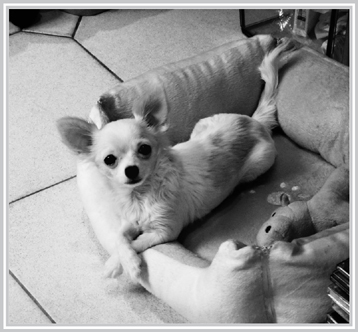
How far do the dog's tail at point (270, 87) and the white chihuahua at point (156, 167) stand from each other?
0.12m

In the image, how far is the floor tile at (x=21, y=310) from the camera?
212 centimetres

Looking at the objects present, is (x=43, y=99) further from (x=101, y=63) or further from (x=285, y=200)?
(x=285, y=200)

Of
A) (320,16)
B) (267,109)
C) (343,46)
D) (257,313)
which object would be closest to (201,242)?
(257,313)

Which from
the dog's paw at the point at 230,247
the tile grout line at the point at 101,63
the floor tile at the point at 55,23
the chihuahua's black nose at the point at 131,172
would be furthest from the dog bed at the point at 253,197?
the floor tile at the point at 55,23

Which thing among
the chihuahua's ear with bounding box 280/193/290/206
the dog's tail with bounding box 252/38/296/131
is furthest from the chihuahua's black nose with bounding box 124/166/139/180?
the dog's tail with bounding box 252/38/296/131

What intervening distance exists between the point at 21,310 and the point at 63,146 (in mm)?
888

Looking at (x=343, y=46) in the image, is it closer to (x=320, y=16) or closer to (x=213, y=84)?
(x=320, y=16)

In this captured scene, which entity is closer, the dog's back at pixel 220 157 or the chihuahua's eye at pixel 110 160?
the chihuahua's eye at pixel 110 160

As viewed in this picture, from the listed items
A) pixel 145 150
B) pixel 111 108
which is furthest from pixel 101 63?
pixel 145 150

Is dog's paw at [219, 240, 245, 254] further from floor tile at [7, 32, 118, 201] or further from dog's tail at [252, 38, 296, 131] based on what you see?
floor tile at [7, 32, 118, 201]

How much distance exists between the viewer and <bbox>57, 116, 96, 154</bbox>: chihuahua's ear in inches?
77.6

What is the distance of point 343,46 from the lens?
290 centimetres

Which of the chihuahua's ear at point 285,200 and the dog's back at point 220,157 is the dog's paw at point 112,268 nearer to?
the dog's back at point 220,157

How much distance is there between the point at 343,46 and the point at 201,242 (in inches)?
49.4
